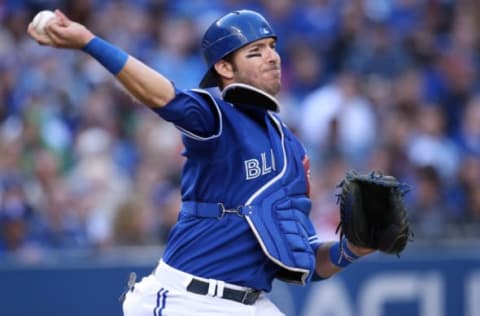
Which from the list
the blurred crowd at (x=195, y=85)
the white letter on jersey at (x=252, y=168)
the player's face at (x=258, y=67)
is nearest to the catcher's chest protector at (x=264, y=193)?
the white letter on jersey at (x=252, y=168)

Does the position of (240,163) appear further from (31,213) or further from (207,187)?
(31,213)

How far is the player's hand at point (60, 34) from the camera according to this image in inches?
180

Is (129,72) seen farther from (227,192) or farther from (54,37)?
(227,192)

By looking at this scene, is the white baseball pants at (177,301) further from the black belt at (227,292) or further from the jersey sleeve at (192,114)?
the jersey sleeve at (192,114)

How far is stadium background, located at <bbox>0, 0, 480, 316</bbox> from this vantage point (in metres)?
9.15

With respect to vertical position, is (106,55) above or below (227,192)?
above

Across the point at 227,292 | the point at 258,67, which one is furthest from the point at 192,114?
the point at 227,292

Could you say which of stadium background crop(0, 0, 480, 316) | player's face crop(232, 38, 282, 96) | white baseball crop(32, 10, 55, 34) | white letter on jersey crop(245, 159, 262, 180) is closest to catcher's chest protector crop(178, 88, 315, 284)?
white letter on jersey crop(245, 159, 262, 180)

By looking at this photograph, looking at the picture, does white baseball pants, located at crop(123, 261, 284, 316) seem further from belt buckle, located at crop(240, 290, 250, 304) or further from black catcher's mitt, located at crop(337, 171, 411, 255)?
black catcher's mitt, located at crop(337, 171, 411, 255)

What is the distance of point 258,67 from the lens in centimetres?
529

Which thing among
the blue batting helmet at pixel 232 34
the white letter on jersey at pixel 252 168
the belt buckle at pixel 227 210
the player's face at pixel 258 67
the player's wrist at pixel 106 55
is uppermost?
the blue batting helmet at pixel 232 34

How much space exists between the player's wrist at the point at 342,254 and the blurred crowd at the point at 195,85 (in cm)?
385

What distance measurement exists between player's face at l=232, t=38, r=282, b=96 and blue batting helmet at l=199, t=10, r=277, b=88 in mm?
36

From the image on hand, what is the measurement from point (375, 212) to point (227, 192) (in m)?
0.69
